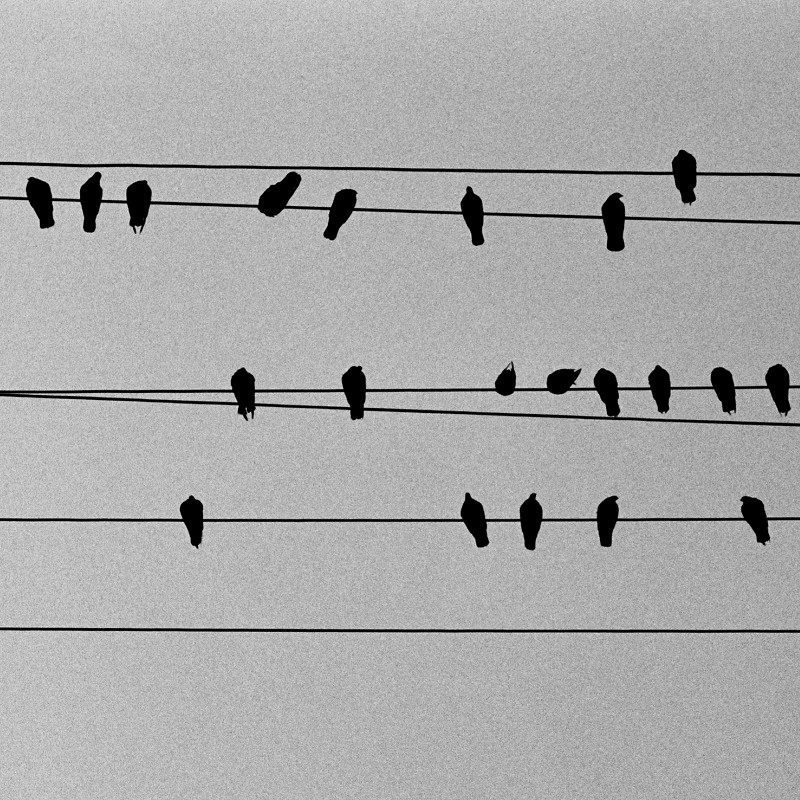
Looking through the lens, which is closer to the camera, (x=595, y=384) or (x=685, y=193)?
(x=595, y=384)

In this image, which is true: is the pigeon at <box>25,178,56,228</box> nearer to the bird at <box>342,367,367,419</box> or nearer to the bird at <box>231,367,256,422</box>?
the bird at <box>231,367,256,422</box>

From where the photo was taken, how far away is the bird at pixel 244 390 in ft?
10.8

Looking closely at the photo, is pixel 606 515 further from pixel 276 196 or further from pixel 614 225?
pixel 276 196

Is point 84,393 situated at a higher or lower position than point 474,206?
lower

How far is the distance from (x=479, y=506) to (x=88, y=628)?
121 cm

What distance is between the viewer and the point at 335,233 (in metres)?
3.50

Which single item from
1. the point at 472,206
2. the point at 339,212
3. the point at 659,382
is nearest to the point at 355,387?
the point at 339,212

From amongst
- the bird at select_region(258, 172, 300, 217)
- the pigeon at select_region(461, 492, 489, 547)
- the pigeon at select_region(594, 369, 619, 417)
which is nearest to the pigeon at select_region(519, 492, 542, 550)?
the pigeon at select_region(461, 492, 489, 547)

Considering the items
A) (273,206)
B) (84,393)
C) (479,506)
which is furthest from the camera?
(479,506)

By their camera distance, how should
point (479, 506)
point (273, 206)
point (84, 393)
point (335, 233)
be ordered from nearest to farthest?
1. point (84, 393)
2. point (273, 206)
3. point (335, 233)
4. point (479, 506)

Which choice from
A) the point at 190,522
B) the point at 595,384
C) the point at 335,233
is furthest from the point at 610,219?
the point at 190,522

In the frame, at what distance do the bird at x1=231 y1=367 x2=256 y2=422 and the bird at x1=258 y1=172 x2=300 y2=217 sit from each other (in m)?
0.46

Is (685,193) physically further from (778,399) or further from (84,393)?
(84,393)

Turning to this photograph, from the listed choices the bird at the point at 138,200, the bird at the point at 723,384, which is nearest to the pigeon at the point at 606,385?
the bird at the point at 723,384
